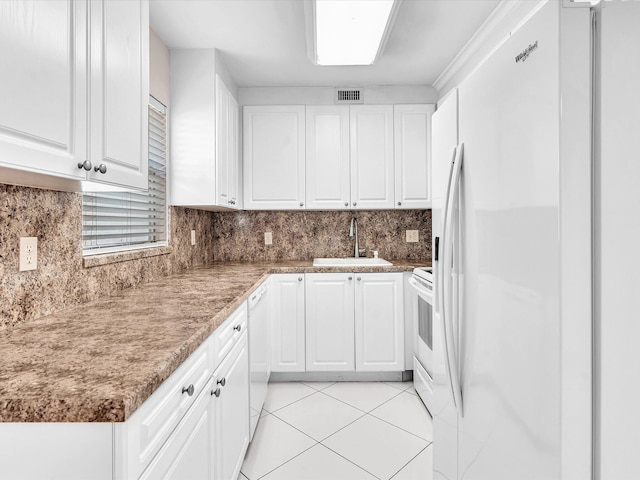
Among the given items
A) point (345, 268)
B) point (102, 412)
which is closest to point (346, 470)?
point (345, 268)

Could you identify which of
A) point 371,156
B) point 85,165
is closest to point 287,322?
point 371,156

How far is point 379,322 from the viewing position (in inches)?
116

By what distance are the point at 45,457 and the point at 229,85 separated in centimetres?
281

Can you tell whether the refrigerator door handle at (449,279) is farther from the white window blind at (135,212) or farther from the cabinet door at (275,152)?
the cabinet door at (275,152)

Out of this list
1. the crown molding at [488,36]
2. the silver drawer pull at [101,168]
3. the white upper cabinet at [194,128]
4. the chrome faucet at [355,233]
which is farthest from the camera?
the chrome faucet at [355,233]

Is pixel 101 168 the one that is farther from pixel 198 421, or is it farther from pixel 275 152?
pixel 275 152

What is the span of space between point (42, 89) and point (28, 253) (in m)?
0.63

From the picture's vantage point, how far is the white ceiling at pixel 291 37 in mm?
2141

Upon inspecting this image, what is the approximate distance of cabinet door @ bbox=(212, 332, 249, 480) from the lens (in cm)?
138

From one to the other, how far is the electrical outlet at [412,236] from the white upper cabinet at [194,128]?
1738 millimetres

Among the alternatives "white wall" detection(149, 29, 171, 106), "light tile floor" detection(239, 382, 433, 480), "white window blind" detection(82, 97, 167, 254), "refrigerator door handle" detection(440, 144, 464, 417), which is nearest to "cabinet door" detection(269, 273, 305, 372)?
"light tile floor" detection(239, 382, 433, 480)

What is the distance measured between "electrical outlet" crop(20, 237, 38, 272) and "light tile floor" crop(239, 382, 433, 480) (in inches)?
51.8

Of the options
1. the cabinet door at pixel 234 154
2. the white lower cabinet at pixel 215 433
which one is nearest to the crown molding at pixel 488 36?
the cabinet door at pixel 234 154

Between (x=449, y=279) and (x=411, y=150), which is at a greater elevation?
(x=411, y=150)
